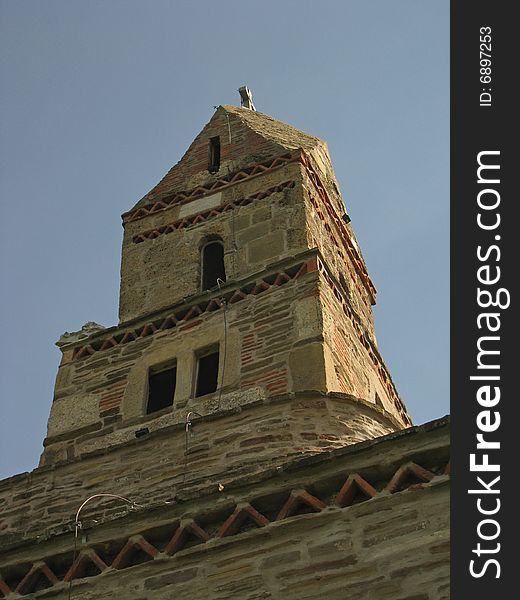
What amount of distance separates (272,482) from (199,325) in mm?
3987

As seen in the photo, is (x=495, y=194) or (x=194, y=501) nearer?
(x=495, y=194)

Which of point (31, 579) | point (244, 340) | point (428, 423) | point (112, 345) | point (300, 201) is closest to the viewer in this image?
point (428, 423)

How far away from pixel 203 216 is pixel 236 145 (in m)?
1.70

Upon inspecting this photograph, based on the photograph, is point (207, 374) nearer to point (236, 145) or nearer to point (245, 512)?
point (245, 512)

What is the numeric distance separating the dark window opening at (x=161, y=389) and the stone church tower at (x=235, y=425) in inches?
0.8

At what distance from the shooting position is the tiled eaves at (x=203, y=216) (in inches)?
497

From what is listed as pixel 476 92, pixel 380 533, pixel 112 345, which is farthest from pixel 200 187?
pixel 380 533

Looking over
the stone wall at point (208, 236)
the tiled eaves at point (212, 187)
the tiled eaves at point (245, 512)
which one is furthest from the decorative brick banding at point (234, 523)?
the tiled eaves at point (212, 187)

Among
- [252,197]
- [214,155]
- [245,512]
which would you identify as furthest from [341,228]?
[245,512]

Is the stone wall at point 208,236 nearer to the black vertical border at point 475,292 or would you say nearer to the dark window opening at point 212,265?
the dark window opening at point 212,265

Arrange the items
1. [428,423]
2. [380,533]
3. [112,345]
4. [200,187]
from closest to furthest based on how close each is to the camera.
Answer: [380,533], [428,423], [112,345], [200,187]

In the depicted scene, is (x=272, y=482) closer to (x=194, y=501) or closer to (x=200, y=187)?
(x=194, y=501)

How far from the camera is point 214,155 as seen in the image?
14523 millimetres

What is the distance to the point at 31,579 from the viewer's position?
717cm
